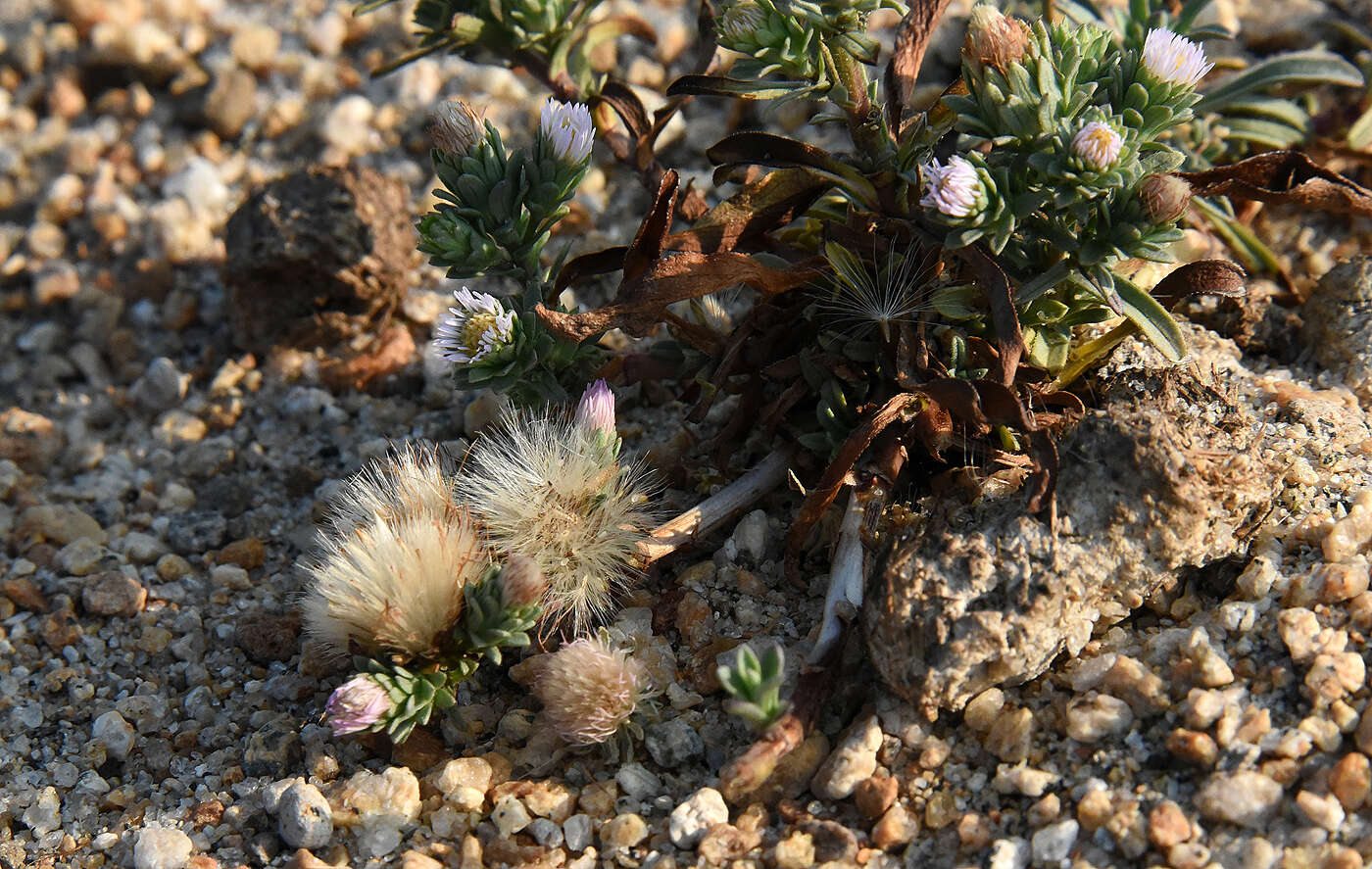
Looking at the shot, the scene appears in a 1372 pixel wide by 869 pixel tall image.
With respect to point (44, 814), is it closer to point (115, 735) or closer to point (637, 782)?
point (115, 735)

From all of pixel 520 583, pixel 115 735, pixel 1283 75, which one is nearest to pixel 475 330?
pixel 520 583

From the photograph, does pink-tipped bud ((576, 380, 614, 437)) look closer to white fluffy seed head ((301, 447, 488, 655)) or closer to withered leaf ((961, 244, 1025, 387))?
white fluffy seed head ((301, 447, 488, 655))

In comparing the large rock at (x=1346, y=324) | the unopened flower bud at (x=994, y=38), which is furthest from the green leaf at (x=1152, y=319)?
the large rock at (x=1346, y=324)

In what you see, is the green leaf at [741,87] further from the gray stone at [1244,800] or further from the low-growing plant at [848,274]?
the gray stone at [1244,800]

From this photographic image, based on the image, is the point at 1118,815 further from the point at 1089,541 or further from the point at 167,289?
the point at 167,289

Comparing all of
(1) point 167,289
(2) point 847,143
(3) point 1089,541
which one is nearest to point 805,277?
(3) point 1089,541

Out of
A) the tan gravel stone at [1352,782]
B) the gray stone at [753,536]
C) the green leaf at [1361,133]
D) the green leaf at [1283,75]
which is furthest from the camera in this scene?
the green leaf at [1361,133]
